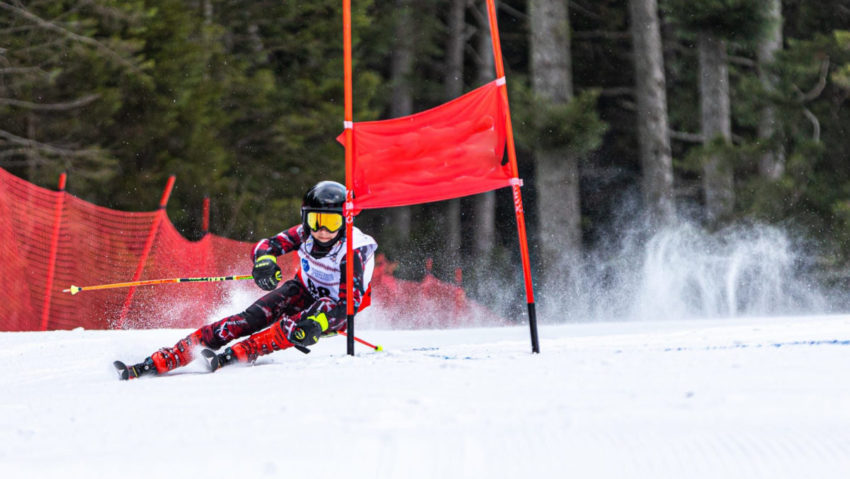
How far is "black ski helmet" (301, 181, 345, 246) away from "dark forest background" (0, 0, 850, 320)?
396 inches

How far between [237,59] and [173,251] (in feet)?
33.2

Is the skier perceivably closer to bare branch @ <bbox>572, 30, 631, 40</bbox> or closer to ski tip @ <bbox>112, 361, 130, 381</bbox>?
ski tip @ <bbox>112, 361, 130, 381</bbox>

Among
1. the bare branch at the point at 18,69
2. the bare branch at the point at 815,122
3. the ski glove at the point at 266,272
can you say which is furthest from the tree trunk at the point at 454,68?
the ski glove at the point at 266,272

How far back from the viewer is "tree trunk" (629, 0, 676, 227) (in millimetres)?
19094

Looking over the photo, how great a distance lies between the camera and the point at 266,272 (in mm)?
7242

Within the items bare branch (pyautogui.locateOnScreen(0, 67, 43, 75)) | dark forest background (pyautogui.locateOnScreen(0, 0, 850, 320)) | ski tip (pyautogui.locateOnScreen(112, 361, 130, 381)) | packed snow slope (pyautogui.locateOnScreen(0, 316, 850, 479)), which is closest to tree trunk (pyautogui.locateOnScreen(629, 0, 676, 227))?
dark forest background (pyautogui.locateOnScreen(0, 0, 850, 320))

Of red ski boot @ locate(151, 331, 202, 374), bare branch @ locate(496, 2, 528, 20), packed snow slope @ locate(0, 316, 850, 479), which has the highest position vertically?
bare branch @ locate(496, 2, 528, 20)

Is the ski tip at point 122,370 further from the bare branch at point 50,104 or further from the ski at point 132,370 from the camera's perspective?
the bare branch at point 50,104

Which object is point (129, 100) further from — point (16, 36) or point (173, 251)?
point (173, 251)

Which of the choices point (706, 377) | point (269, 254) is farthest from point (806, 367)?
point (269, 254)

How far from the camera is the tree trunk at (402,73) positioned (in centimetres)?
2503

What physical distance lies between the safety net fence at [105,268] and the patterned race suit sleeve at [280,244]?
184 inches

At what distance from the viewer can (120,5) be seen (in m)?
17.6

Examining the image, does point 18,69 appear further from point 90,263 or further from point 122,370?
point 122,370
